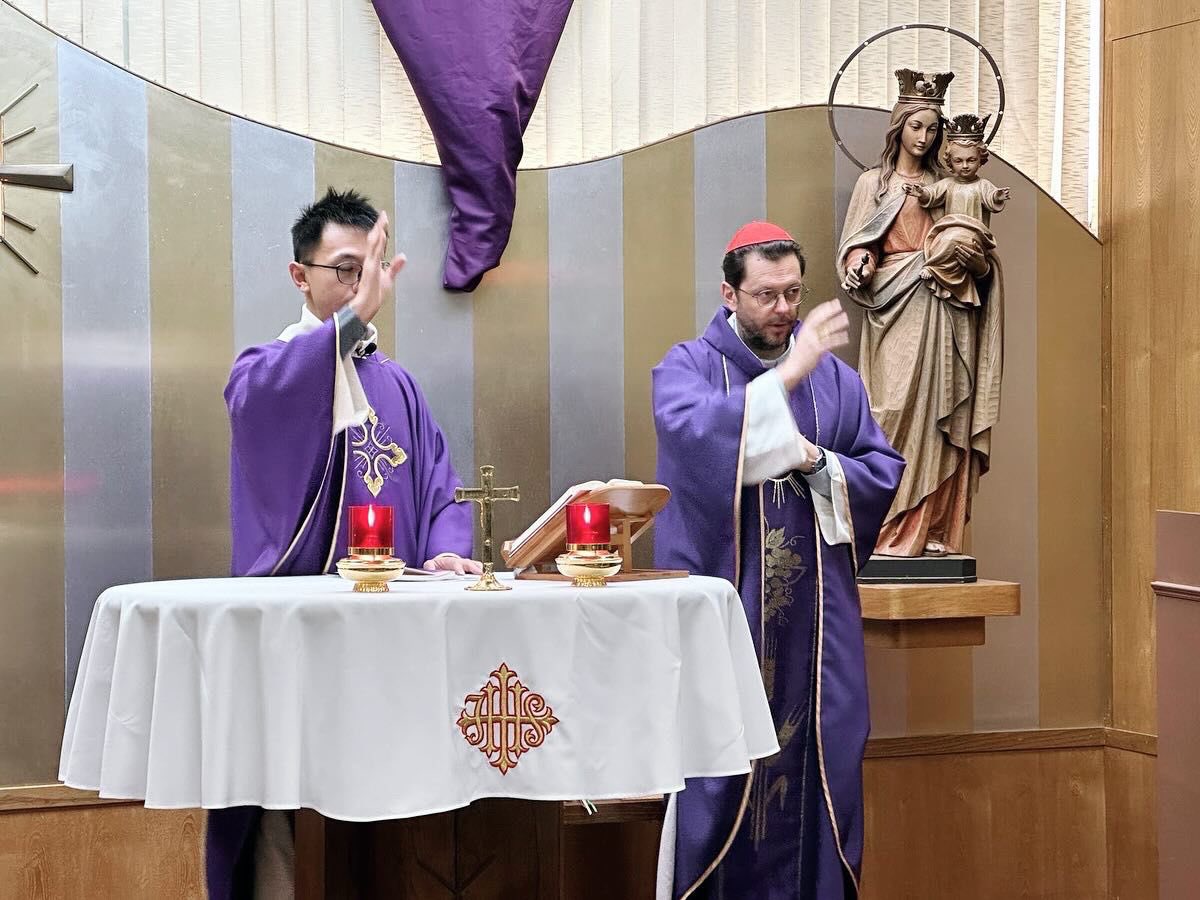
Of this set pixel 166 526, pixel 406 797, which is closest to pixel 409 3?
pixel 166 526

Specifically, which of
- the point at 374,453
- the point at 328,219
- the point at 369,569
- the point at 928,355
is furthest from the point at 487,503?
the point at 928,355

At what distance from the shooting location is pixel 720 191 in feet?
16.4

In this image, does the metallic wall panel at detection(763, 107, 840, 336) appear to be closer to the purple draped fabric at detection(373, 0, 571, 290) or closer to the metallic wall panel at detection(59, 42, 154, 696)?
the purple draped fabric at detection(373, 0, 571, 290)

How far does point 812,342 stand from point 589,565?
1087 millimetres

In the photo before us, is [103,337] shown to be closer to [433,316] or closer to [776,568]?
[433,316]

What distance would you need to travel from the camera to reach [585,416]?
191 inches

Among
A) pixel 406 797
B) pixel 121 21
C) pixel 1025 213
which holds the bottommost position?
pixel 406 797

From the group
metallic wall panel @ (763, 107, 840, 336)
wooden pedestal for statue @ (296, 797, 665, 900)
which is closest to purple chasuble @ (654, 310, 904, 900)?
wooden pedestal for statue @ (296, 797, 665, 900)

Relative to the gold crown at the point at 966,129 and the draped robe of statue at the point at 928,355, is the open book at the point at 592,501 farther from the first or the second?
the gold crown at the point at 966,129

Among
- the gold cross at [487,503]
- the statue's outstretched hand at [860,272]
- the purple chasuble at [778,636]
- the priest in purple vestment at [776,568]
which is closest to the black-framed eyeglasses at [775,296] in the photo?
the priest in purple vestment at [776,568]

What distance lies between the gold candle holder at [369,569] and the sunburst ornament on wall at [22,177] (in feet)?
6.28

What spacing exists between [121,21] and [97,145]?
1.40 ft

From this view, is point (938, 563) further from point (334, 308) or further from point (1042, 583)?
point (334, 308)

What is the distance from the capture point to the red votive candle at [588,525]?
2963 mm
